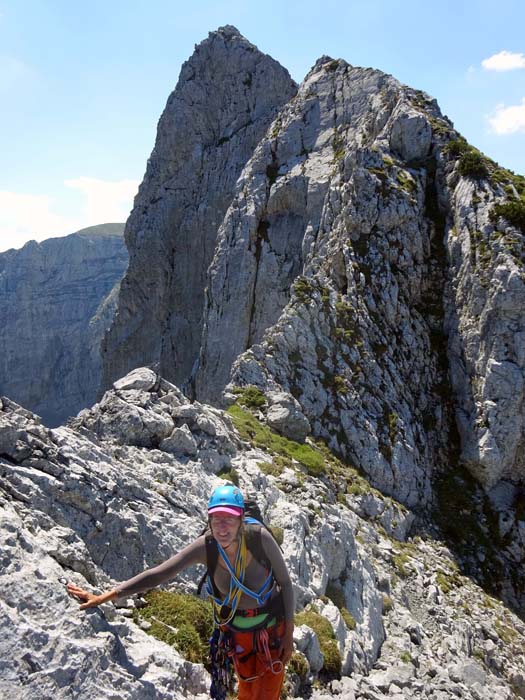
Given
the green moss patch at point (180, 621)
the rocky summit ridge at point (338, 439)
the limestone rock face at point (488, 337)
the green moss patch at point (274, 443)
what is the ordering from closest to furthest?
the green moss patch at point (180, 621) → the rocky summit ridge at point (338, 439) → the green moss patch at point (274, 443) → the limestone rock face at point (488, 337)

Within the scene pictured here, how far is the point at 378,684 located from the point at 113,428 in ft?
26.7

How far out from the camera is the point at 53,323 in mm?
171250

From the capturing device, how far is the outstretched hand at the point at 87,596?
6.52 m

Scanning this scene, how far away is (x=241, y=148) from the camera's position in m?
62.1

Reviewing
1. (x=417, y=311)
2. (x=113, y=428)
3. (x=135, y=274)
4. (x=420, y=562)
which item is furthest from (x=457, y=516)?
(x=135, y=274)

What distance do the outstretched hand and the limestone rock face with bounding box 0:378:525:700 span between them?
13 cm

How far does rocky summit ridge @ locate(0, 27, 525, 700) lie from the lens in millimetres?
8188

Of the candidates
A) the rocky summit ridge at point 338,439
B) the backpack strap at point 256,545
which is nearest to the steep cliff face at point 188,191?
the rocky summit ridge at point 338,439

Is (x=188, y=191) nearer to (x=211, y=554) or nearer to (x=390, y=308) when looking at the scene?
(x=390, y=308)

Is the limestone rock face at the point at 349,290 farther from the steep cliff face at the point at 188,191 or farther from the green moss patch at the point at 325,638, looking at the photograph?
the steep cliff face at the point at 188,191

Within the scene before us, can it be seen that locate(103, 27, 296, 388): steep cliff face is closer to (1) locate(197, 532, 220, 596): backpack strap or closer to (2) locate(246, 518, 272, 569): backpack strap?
(1) locate(197, 532, 220, 596): backpack strap

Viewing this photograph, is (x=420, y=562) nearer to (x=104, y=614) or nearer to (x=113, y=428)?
(x=113, y=428)

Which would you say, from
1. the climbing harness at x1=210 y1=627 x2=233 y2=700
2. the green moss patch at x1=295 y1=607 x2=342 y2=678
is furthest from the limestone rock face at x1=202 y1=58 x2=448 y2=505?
the climbing harness at x1=210 y1=627 x2=233 y2=700

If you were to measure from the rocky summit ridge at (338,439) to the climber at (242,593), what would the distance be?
109 centimetres
